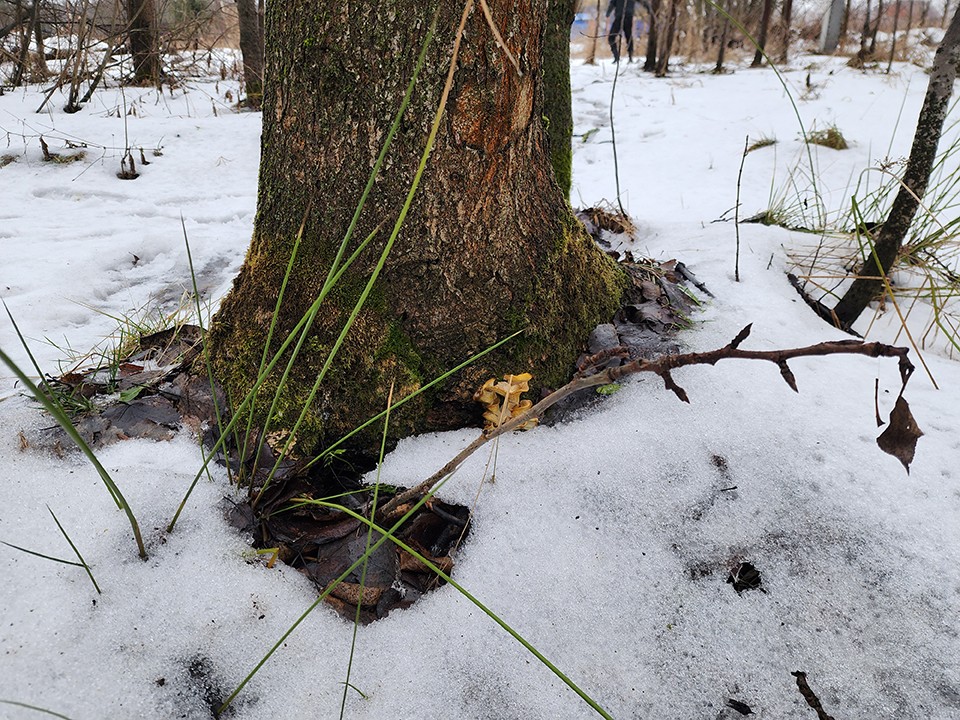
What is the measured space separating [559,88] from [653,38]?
20.2ft

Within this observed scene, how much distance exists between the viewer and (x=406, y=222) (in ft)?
3.75

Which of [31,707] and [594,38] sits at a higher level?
[594,38]

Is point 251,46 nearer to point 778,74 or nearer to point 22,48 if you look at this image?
point 22,48

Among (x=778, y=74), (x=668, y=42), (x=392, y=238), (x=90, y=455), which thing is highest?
(x=668, y=42)

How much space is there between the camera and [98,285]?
215 cm

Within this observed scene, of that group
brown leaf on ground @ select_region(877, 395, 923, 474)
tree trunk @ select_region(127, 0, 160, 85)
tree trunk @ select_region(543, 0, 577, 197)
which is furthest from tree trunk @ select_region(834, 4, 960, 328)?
tree trunk @ select_region(127, 0, 160, 85)

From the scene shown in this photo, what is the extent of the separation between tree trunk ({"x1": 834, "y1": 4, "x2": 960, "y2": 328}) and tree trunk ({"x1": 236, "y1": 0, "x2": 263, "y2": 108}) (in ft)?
15.2

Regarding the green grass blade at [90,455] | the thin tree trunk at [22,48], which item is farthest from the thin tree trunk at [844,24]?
the green grass blade at [90,455]

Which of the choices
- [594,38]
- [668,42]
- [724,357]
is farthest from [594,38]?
[724,357]

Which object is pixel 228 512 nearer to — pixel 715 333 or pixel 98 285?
pixel 715 333

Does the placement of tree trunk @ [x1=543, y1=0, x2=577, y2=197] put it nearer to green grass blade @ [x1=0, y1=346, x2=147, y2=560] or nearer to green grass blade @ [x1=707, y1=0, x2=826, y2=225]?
green grass blade @ [x1=707, y1=0, x2=826, y2=225]

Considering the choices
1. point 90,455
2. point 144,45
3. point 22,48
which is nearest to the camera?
point 90,455

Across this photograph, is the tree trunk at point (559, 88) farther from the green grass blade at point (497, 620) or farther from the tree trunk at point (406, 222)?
the green grass blade at point (497, 620)

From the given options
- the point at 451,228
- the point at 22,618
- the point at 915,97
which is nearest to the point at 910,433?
the point at 451,228
